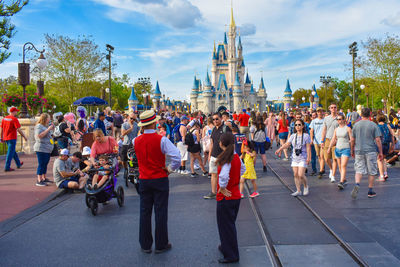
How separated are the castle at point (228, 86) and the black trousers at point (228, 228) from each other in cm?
10069

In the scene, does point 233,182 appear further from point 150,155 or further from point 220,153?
point 220,153

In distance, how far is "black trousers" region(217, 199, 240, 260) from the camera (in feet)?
14.0

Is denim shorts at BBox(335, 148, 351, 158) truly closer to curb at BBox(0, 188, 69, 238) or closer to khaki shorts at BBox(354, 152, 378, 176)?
khaki shorts at BBox(354, 152, 378, 176)

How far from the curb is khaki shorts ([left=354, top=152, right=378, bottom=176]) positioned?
651cm

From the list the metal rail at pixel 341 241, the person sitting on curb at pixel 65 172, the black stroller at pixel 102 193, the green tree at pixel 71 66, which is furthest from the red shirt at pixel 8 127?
the green tree at pixel 71 66

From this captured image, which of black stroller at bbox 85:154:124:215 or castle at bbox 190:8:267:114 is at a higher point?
castle at bbox 190:8:267:114

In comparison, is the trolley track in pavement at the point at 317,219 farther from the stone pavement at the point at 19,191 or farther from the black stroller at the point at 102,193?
the stone pavement at the point at 19,191

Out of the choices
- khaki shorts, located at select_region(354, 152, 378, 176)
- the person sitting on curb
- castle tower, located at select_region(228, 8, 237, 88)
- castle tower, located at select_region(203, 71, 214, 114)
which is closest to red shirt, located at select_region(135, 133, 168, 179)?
the person sitting on curb

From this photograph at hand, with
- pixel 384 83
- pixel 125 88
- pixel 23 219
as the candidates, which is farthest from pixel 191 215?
pixel 125 88

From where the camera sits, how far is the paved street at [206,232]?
4.38 metres

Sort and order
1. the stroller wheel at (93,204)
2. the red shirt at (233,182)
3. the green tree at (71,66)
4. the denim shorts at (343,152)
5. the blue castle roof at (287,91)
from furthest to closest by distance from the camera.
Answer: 1. the blue castle roof at (287,91)
2. the green tree at (71,66)
3. the denim shorts at (343,152)
4. the stroller wheel at (93,204)
5. the red shirt at (233,182)

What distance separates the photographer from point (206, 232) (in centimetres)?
535

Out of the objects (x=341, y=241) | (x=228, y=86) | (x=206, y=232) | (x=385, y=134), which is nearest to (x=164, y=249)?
(x=206, y=232)

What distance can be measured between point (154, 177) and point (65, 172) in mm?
4389
